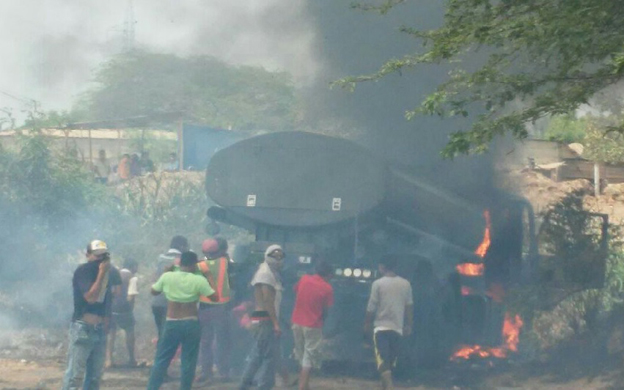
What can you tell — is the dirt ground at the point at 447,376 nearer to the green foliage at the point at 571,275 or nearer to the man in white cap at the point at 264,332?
the green foliage at the point at 571,275

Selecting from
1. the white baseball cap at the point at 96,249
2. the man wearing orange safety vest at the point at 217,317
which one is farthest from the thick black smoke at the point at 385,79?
the white baseball cap at the point at 96,249

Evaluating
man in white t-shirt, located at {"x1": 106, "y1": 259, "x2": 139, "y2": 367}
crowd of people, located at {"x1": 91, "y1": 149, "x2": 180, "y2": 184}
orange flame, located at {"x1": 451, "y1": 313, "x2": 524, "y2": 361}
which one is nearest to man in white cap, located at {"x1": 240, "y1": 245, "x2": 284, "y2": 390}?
man in white t-shirt, located at {"x1": 106, "y1": 259, "x2": 139, "y2": 367}

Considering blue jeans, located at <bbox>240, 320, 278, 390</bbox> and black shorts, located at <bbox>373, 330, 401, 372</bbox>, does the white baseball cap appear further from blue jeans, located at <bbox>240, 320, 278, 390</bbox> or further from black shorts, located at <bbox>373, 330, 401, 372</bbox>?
black shorts, located at <bbox>373, 330, 401, 372</bbox>

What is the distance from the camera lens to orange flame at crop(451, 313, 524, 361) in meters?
11.8

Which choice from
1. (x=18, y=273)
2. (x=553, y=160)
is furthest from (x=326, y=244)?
(x=553, y=160)

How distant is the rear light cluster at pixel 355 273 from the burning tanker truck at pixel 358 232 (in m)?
0.01

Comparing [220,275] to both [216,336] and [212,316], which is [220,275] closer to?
[212,316]

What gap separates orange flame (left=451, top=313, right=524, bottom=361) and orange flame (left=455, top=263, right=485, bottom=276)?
652mm

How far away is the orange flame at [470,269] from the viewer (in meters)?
11.9

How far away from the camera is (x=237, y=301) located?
11172mm

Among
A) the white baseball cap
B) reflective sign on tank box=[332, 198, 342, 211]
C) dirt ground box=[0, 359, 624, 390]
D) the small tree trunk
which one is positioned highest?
the small tree trunk

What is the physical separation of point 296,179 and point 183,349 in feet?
9.15

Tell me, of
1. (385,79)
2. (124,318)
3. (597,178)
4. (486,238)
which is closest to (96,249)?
(124,318)

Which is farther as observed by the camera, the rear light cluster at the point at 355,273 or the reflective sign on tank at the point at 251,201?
the reflective sign on tank at the point at 251,201
